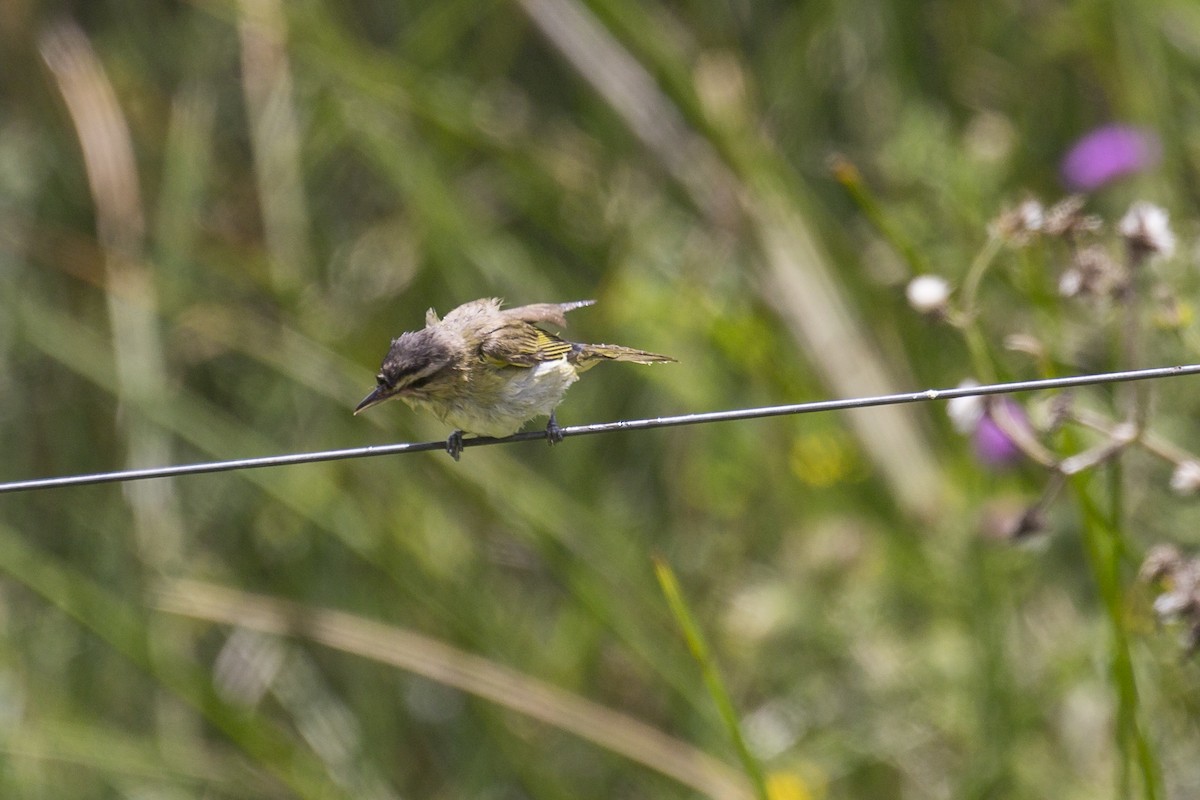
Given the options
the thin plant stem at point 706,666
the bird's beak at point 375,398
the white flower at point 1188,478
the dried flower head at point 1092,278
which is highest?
the bird's beak at point 375,398

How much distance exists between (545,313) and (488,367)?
0.68 feet

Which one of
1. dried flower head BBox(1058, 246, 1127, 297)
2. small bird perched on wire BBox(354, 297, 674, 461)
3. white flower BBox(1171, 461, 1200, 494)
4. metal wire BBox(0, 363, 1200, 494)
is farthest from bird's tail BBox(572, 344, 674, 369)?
white flower BBox(1171, 461, 1200, 494)

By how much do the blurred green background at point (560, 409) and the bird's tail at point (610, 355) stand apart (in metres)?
0.74

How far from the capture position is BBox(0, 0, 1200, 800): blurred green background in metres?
4.30

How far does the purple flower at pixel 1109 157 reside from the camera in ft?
14.6

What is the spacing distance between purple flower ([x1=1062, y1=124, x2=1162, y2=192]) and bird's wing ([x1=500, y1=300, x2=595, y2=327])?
190 cm

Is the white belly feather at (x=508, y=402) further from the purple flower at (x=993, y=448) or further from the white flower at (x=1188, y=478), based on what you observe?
the white flower at (x=1188, y=478)

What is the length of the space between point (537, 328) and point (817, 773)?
175 centimetres

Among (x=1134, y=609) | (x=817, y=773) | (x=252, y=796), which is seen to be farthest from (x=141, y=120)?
(x=1134, y=609)

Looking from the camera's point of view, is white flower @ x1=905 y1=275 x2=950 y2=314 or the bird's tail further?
the bird's tail

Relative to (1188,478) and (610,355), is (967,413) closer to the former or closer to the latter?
(1188,478)

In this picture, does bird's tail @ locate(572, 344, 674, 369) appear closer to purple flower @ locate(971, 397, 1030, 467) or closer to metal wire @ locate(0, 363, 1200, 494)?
metal wire @ locate(0, 363, 1200, 494)

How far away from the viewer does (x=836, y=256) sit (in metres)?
4.96

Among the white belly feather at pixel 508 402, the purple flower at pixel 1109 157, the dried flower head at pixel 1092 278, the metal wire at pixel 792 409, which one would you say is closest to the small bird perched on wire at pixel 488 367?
the white belly feather at pixel 508 402
